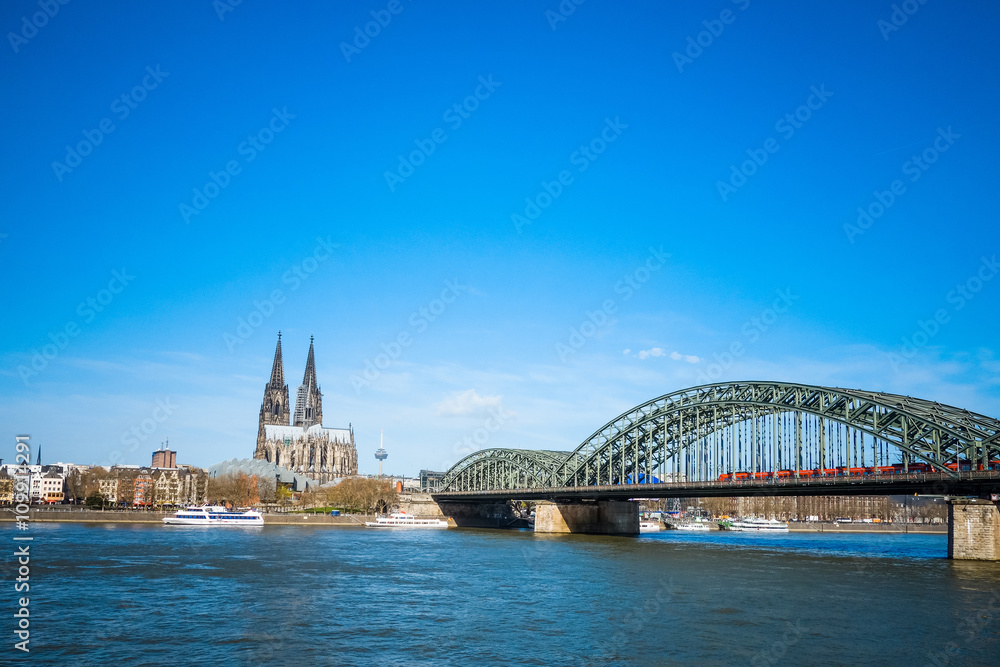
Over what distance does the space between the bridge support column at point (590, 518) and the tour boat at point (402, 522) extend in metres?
27.4

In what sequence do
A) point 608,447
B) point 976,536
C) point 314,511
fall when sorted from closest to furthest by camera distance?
point 976,536 → point 608,447 → point 314,511

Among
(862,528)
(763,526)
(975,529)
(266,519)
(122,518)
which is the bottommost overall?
(862,528)

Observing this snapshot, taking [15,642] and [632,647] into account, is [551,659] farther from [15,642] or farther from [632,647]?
[15,642]

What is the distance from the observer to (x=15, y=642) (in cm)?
2952

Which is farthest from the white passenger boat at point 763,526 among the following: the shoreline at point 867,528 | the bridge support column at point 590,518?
the bridge support column at point 590,518

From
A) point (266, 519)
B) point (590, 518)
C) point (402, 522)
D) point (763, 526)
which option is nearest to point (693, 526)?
point (763, 526)

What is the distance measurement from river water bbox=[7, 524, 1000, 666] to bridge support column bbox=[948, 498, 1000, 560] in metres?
1.79

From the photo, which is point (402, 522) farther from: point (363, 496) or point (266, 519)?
point (363, 496)

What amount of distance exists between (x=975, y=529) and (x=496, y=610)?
149ft

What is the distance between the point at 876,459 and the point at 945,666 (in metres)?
50.1

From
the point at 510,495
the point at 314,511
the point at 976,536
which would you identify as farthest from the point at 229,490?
the point at 976,536

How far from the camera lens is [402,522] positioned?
137125mm

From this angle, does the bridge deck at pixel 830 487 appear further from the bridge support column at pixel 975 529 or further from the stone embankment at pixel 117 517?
the stone embankment at pixel 117 517

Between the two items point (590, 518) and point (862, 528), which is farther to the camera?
point (862, 528)
